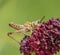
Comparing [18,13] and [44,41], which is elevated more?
[18,13]

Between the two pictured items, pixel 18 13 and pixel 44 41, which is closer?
pixel 44 41

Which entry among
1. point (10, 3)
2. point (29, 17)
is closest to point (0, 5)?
point (10, 3)

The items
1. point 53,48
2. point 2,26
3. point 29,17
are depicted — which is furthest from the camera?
point 2,26

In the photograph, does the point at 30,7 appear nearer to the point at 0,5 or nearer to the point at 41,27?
the point at 0,5

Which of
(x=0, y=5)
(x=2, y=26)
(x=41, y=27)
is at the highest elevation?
(x=0, y=5)

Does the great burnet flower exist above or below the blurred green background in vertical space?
below
